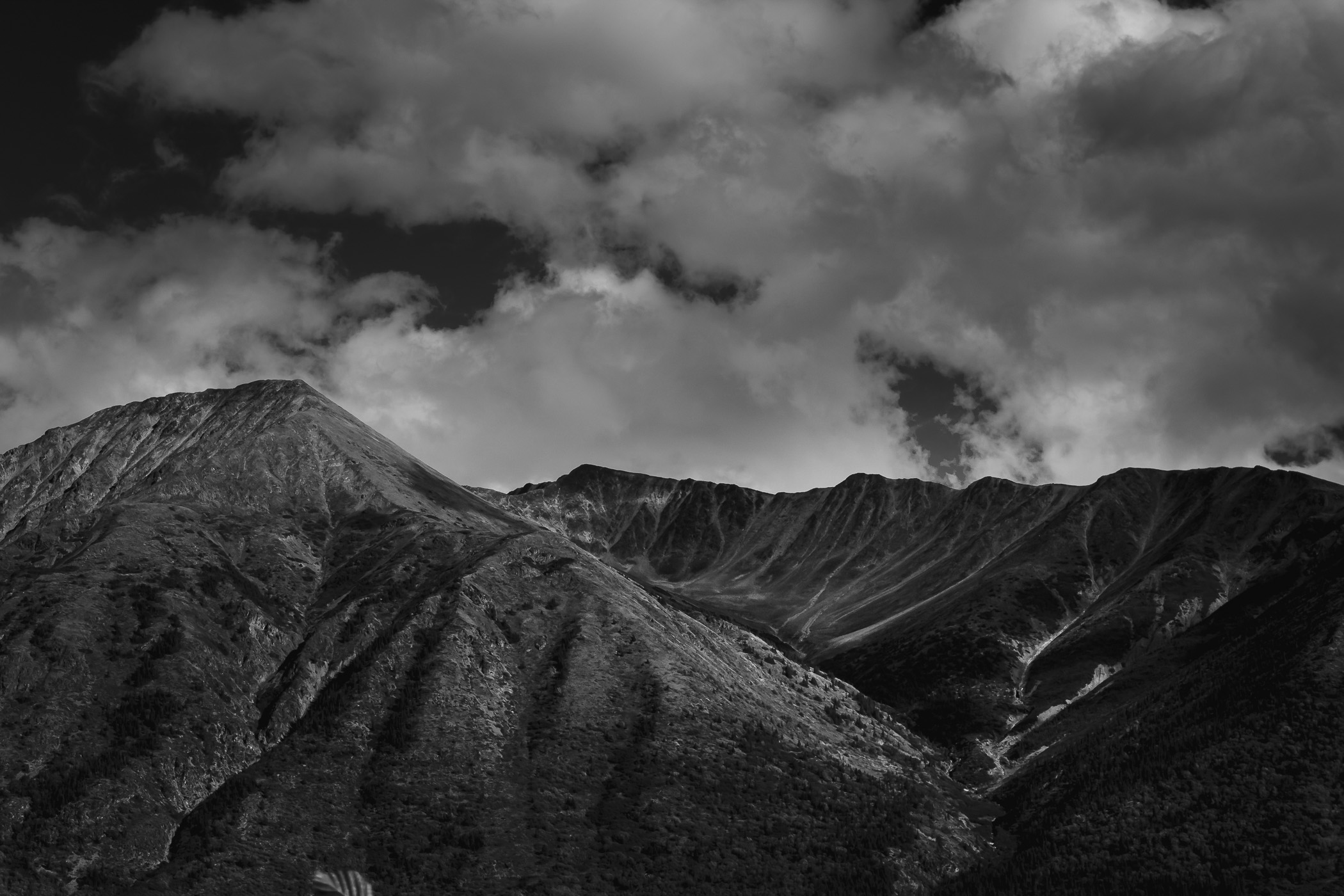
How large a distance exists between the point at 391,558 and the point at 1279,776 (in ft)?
475

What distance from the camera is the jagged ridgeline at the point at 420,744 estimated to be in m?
117

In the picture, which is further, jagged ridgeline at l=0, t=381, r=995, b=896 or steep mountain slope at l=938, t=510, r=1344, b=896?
jagged ridgeline at l=0, t=381, r=995, b=896

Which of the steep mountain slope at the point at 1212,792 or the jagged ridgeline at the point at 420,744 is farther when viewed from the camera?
the jagged ridgeline at the point at 420,744

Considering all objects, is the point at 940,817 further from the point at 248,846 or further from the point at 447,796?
the point at 248,846

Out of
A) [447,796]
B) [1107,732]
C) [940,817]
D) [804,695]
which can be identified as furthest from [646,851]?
[1107,732]

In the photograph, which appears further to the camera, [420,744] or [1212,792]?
[420,744]

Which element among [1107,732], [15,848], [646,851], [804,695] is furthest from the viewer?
[804,695]

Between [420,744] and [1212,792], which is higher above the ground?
[420,744]

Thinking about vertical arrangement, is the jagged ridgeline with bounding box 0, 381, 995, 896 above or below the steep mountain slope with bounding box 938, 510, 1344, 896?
above

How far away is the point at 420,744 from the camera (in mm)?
137500

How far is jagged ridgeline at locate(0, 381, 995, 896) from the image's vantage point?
4624 inches

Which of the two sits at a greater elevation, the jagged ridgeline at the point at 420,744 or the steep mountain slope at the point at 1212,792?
the jagged ridgeline at the point at 420,744

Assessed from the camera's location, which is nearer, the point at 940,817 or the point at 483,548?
the point at 940,817

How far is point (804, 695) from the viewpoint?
180 metres
